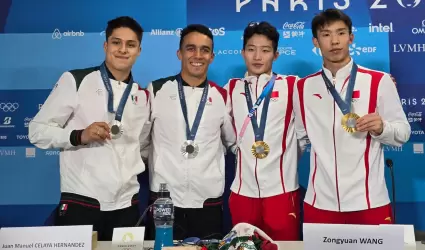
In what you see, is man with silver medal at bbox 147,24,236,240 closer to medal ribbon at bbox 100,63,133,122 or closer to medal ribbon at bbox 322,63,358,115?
medal ribbon at bbox 100,63,133,122

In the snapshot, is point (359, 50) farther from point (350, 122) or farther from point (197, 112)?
point (197, 112)

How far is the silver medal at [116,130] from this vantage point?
2.72 metres

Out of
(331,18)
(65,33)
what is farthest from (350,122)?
(65,33)

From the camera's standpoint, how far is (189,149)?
9.48ft

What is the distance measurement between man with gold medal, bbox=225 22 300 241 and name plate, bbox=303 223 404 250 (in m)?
1.29

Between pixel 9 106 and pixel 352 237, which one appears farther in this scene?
pixel 9 106

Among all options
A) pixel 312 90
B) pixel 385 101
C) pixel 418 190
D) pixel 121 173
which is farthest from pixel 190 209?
pixel 418 190

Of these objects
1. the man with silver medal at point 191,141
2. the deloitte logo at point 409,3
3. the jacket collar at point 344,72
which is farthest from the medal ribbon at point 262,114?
the deloitte logo at point 409,3

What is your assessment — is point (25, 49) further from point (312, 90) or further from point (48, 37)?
point (312, 90)

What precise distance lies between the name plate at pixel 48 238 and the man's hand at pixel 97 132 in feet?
3.13

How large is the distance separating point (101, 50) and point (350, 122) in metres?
2.06

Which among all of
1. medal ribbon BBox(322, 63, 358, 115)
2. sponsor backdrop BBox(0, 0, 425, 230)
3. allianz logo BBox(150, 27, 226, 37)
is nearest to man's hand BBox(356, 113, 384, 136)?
medal ribbon BBox(322, 63, 358, 115)

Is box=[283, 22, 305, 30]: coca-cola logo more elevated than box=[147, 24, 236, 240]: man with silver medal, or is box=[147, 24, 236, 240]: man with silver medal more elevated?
box=[283, 22, 305, 30]: coca-cola logo

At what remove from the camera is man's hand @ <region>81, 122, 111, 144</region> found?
255 cm
